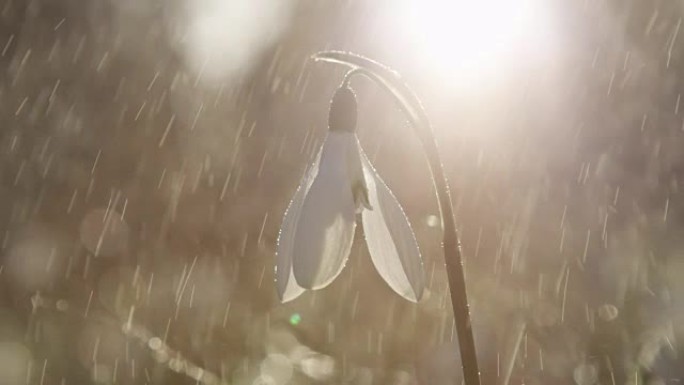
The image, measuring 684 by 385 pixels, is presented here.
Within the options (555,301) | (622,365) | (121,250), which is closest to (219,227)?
(121,250)

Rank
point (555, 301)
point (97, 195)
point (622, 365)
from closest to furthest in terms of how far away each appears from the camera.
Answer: point (622, 365) < point (555, 301) < point (97, 195)

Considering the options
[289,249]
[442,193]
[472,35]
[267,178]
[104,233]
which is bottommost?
[104,233]

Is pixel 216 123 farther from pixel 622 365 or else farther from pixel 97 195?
pixel 622 365

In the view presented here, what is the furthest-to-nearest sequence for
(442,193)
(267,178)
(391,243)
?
1. (267,178)
2. (391,243)
3. (442,193)

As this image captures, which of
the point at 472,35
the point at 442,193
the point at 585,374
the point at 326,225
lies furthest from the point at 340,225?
the point at 472,35

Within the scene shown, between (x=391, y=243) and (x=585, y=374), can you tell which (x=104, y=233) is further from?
(x=391, y=243)

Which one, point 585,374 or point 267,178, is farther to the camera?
point 267,178
